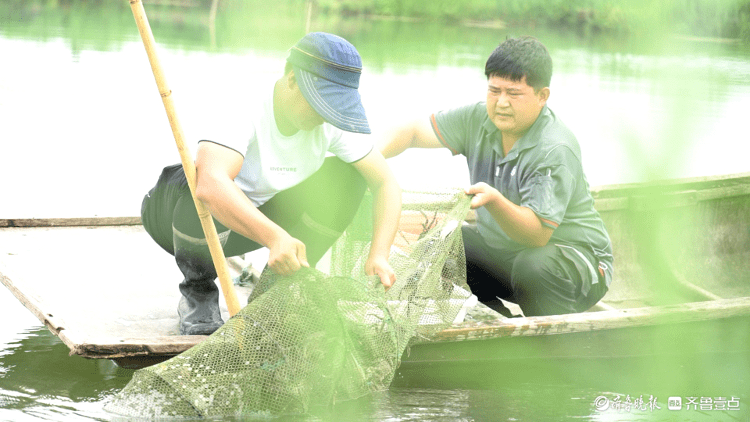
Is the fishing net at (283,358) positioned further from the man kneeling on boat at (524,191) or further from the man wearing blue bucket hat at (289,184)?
the man kneeling on boat at (524,191)

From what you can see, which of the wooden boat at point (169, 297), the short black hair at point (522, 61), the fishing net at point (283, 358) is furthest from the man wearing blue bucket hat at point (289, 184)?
the short black hair at point (522, 61)

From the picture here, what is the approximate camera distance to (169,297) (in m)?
3.33

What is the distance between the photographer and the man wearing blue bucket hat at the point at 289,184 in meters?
2.33

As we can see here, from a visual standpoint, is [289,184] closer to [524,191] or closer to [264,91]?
[264,91]

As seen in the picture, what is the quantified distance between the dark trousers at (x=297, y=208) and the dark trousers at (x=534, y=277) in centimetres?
69

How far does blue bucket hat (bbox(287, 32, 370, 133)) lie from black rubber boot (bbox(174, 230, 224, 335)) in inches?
29.0

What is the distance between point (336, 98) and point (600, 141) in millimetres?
1958

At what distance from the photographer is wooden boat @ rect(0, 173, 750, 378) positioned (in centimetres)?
253

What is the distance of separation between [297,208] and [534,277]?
944 mm

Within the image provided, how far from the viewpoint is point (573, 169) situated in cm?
299

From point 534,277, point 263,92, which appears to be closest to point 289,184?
point 263,92

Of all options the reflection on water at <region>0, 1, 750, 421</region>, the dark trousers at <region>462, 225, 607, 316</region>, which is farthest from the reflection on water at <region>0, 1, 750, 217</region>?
the dark trousers at <region>462, 225, 607, 316</region>

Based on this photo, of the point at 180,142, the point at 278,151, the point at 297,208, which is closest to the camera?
the point at 180,142

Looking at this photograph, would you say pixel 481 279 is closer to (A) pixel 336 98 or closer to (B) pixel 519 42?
(B) pixel 519 42
